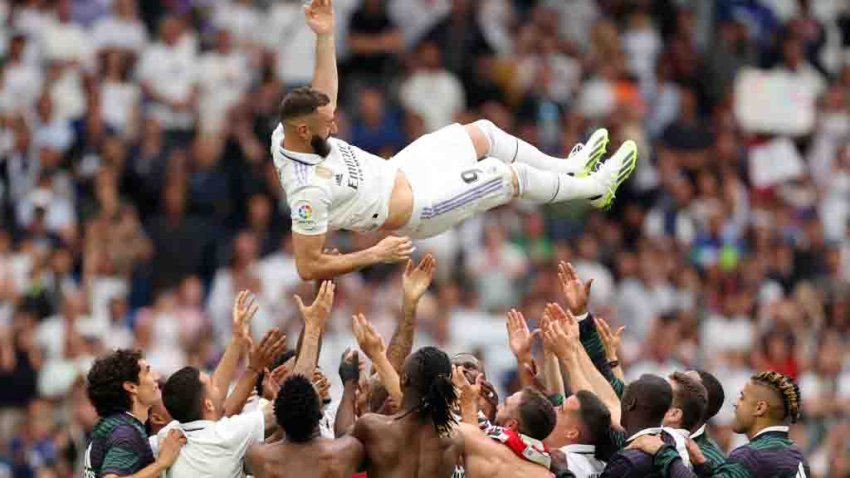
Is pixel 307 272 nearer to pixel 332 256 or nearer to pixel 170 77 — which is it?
pixel 332 256

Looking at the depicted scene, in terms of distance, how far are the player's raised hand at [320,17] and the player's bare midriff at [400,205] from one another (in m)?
1.02

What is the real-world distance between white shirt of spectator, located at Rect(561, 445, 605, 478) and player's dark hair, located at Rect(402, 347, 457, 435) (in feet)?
3.01

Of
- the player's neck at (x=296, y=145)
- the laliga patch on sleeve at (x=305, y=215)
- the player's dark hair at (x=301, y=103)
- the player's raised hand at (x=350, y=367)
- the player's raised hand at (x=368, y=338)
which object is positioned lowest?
the player's raised hand at (x=350, y=367)

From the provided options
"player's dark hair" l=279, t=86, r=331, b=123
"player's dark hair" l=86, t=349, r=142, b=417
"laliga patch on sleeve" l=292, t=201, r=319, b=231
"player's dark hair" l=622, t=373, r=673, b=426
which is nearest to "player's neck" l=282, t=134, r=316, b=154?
"player's dark hair" l=279, t=86, r=331, b=123

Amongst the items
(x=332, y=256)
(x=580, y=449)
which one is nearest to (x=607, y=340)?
(x=580, y=449)

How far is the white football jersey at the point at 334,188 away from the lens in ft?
42.1

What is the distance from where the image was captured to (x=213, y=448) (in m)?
12.1

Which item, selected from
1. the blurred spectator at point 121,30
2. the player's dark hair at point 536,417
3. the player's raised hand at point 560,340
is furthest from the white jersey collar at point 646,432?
the blurred spectator at point 121,30

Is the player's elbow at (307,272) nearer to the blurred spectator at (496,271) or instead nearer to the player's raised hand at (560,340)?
the player's raised hand at (560,340)

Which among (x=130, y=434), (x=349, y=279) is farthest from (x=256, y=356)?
(x=349, y=279)

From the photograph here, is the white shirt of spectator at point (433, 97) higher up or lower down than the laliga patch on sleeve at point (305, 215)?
lower down

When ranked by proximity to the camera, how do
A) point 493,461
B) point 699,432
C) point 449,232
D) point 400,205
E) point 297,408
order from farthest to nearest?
point 449,232, point 400,205, point 699,432, point 493,461, point 297,408

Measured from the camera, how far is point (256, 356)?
12.7 m

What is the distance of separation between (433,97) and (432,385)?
37.3 feet
